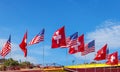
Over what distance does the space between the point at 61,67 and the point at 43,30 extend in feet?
23.7

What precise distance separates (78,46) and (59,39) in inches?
149

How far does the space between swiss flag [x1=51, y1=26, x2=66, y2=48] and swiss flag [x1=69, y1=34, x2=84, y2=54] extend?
2560mm

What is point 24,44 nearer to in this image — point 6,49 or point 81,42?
point 6,49

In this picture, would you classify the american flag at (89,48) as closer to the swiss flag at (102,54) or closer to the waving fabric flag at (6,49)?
the swiss flag at (102,54)

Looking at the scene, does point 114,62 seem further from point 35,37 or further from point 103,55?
point 35,37

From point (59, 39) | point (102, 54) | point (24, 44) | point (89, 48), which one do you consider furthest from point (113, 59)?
point (24, 44)

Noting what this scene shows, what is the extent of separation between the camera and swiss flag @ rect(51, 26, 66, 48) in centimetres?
5016

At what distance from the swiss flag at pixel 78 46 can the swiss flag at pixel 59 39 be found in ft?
8.40

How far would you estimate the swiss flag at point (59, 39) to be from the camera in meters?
50.2

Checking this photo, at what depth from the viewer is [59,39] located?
166ft

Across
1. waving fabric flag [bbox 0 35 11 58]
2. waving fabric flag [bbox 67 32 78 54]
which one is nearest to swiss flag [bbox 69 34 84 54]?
waving fabric flag [bbox 67 32 78 54]

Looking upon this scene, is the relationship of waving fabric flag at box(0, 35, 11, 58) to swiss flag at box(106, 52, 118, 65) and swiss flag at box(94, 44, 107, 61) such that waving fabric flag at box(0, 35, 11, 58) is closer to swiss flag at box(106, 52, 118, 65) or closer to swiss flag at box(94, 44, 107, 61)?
swiss flag at box(94, 44, 107, 61)

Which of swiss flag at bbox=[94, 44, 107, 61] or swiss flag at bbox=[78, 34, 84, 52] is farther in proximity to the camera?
swiss flag at bbox=[94, 44, 107, 61]

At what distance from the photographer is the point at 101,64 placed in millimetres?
68000
